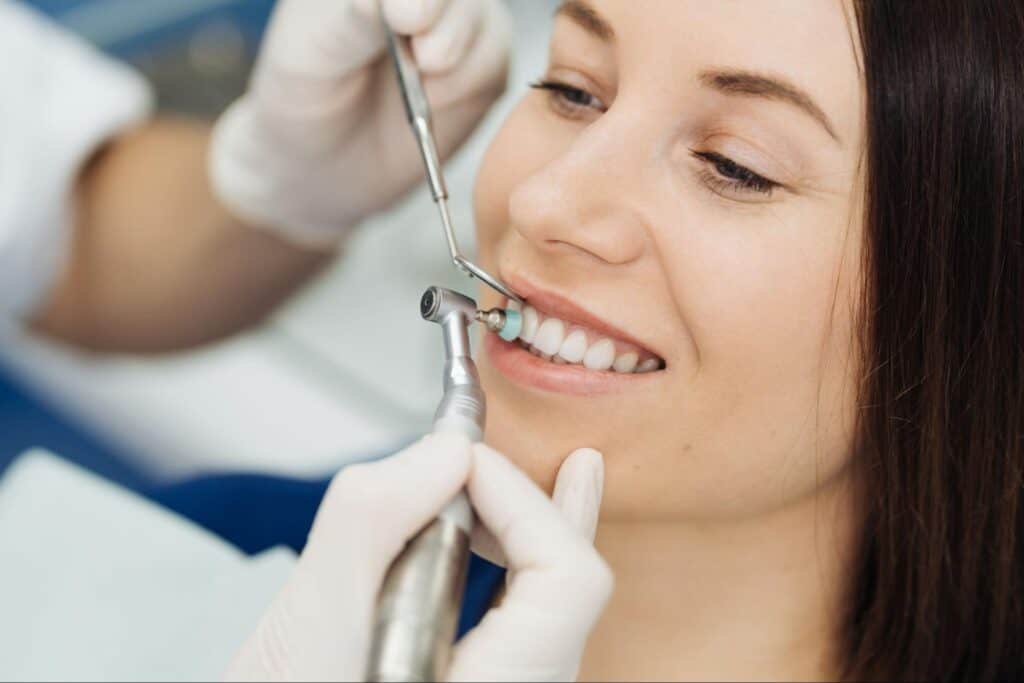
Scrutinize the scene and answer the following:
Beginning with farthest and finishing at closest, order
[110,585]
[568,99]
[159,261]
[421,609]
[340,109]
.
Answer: [159,261], [340,109], [110,585], [568,99], [421,609]

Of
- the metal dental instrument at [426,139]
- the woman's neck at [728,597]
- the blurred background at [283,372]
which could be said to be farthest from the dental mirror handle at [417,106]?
the blurred background at [283,372]

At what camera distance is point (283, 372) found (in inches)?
86.9

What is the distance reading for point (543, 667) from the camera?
76 cm

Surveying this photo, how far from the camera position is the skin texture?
2.91ft

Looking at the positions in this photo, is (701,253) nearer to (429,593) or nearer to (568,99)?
(568,99)

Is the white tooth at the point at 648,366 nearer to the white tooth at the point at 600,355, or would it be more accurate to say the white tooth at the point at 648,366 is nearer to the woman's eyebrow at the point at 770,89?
the white tooth at the point at 600,355

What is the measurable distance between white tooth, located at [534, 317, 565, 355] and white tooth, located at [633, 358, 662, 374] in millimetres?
70

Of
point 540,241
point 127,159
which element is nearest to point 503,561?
point 540,241

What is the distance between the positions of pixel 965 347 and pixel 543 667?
0.44 metres

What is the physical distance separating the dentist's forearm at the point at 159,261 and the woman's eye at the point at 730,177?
838 mm

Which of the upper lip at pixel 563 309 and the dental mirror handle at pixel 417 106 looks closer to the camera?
the upper lip at pixel 563 309

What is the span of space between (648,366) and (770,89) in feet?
0.79

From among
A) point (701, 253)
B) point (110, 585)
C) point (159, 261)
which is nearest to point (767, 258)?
point (701, 253)

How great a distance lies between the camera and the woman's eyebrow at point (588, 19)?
949mm
